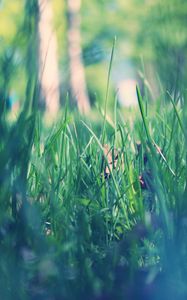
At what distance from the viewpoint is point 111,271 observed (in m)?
0.71

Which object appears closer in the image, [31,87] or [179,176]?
[31,87]

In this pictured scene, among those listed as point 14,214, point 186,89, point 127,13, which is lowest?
point 127,13

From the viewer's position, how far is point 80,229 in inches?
29.1

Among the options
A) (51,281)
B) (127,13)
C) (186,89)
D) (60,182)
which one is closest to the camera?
(51,281)

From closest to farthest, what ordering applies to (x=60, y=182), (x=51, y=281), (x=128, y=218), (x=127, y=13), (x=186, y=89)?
(x=51, y=281) → (x=186, y=89) → (x=128, y=218) → (x=60, y=182) → (x=127, y=13)

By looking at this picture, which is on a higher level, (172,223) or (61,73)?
(61,73)

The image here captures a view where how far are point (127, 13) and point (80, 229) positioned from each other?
53.4ft

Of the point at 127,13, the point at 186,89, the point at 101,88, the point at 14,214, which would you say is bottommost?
the point at 101,88

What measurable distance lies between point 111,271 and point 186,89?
321 mm

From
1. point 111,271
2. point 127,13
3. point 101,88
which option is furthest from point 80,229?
point 101,88

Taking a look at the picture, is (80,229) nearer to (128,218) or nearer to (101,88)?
(128,218)

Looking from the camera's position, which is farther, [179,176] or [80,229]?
[179,176]

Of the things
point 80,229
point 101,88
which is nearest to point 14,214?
point 80,229

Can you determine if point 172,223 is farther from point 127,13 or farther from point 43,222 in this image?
point 127,13
